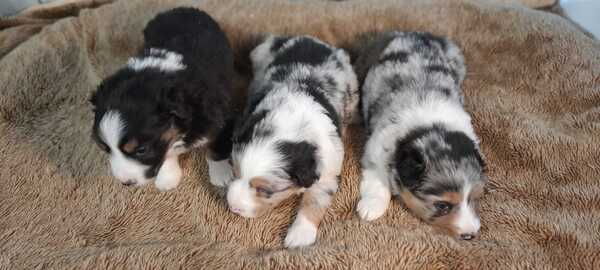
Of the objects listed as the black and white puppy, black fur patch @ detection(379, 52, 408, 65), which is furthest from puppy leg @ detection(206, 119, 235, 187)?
black fur patch @ detection(379, 52, 408, 65)

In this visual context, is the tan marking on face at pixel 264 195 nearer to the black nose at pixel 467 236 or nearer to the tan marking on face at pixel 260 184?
the tan marking on face at pixel 260 184

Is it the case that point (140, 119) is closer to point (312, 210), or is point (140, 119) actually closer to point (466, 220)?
point (312, 210)

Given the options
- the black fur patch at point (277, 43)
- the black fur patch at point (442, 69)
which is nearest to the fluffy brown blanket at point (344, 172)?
the black fur patch at point (442, 69)

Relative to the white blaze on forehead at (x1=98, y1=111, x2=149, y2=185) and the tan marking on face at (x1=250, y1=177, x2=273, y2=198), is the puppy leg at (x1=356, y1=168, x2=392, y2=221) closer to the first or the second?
the tan marking on face at (x1=250, y1=177, x2=273, y2=198)

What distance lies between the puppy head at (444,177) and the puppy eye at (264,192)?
0.88 metres

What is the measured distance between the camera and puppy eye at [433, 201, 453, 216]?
10.1 ft

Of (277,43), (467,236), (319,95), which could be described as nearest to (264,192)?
(319,95)

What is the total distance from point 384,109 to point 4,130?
3183mm

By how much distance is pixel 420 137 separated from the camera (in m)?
3.18

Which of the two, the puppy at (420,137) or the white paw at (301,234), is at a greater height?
the puppy at (420,137)

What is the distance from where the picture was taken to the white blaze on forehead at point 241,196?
299cm

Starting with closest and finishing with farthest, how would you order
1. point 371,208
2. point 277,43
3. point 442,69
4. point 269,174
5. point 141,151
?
point 269,174
point 141,151
point 371,208
point 442,69
point 277,43

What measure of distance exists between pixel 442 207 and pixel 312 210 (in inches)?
34.5

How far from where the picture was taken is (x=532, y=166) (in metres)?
3.62
